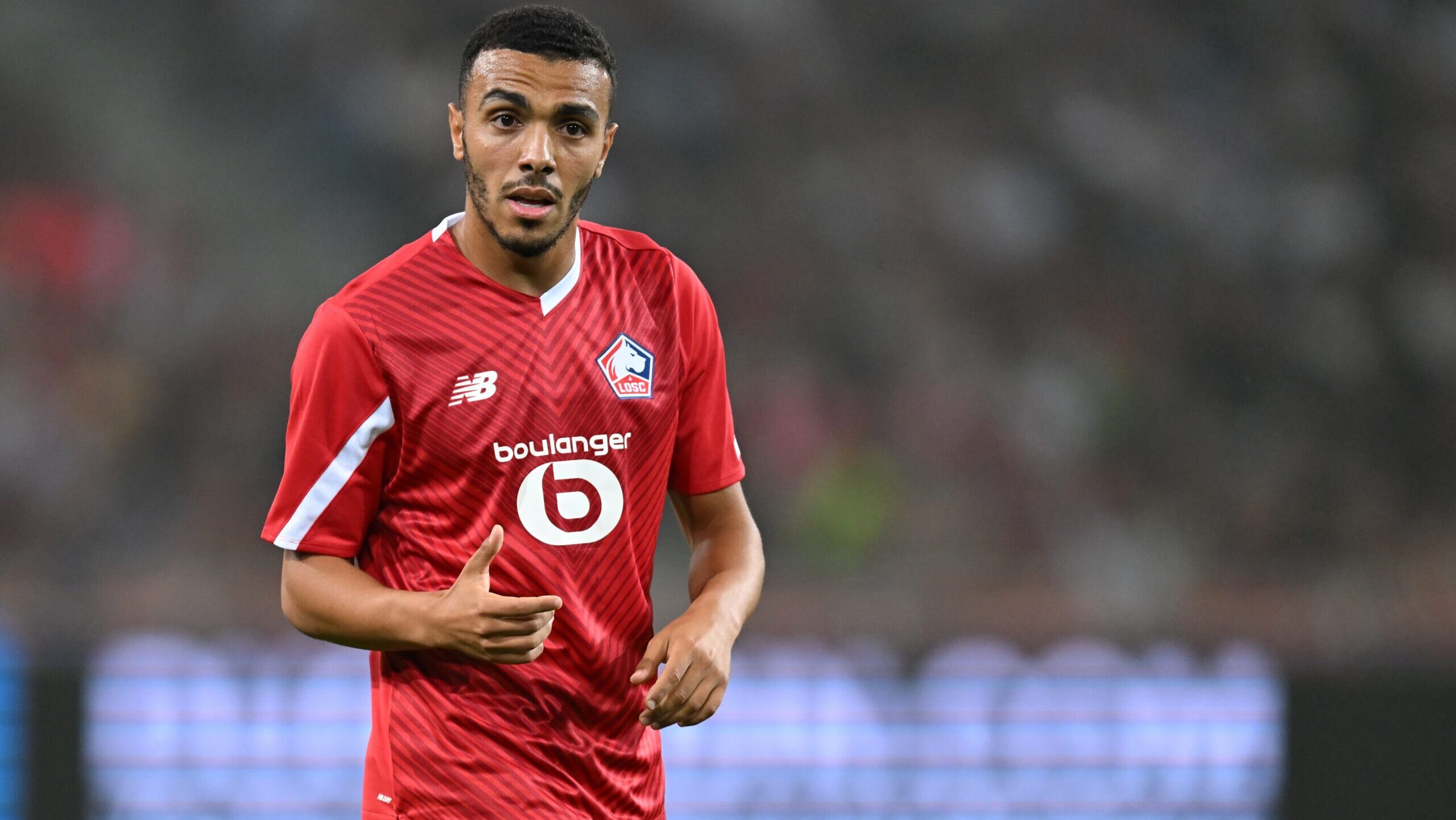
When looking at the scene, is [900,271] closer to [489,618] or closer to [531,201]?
[531,201]

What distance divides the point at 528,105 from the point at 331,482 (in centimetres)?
65

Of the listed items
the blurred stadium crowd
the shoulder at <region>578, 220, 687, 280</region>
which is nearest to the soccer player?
the shoulder at <region>578, 220, 687, 280</region>

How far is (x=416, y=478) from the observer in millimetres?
2275

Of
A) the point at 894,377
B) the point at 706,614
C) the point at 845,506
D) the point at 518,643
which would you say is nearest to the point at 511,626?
the point at 518,643

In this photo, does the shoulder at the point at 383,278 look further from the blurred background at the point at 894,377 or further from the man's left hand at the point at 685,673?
the blurred background at the point at 894,377

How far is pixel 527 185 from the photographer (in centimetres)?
224

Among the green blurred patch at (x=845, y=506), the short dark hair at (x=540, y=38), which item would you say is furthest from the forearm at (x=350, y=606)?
the green blurred patch at (x=845, y=506)

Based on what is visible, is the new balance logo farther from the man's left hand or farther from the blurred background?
the blurred background

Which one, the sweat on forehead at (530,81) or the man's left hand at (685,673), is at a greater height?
the sweat on forehead at (530,81)

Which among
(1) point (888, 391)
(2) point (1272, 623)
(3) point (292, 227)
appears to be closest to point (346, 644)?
(2) point (1272, 623)

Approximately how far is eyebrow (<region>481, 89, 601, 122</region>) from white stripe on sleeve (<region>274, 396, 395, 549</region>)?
0.49 metres

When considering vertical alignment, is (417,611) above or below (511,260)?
below

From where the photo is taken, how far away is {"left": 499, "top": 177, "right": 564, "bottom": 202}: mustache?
7.33ft

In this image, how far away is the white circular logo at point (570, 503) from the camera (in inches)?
89.0
